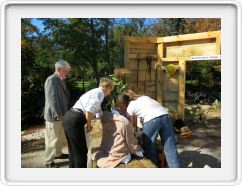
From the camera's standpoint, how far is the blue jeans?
5090 millimetres

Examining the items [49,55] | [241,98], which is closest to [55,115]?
[241,98]

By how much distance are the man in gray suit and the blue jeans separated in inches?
55.6

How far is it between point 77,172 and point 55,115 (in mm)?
1053

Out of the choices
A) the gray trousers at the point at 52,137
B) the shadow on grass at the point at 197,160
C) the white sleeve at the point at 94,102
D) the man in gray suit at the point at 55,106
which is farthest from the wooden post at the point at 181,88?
the white sleeve at the point at 94,102

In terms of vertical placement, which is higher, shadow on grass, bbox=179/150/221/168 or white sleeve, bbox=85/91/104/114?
white sleeve, bbox=85/91/104/114

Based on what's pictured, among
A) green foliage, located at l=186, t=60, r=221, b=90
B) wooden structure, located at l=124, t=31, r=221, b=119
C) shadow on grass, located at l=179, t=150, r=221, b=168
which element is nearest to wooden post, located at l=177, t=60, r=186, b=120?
wooden structure, located at l=124, t=31, r=221, b=119

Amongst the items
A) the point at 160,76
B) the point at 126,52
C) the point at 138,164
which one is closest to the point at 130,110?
the point at 138,164

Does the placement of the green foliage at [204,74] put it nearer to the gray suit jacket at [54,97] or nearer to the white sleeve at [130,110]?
the white sleeve at [130,110]

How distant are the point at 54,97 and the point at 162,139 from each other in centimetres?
182

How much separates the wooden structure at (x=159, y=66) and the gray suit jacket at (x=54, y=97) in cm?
298

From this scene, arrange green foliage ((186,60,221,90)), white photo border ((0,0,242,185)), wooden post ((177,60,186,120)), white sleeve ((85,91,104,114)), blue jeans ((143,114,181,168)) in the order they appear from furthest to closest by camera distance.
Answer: green foliage ((186,60,221,90)) < wooden post ((177,60,186,120)) < blue jeans ((143,114,181,168)) < white sleeve ((85,91,104,114)) < white photo border ((0,0,242,185))

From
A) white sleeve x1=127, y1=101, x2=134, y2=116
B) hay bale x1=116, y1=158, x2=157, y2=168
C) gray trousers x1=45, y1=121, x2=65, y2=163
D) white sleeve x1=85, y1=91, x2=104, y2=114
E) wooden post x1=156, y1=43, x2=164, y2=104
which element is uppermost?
wooden post x1=156, y1=43, x2=164, y2=104

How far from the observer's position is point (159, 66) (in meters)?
8.41

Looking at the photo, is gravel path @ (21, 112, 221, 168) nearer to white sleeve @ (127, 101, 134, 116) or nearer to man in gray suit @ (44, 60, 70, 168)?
man in gray suit @ (44, 60, 70, 168)
